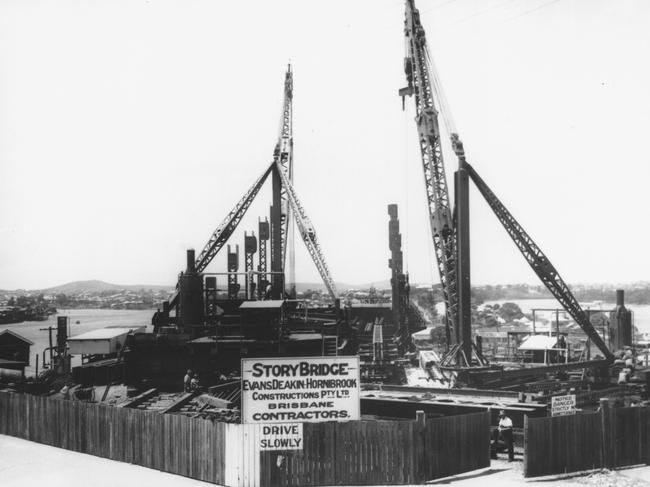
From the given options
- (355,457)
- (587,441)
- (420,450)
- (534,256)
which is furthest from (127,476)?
(534,256)

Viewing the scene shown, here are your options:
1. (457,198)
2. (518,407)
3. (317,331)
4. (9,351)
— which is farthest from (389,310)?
(518,407)

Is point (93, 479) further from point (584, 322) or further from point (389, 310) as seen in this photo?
point (389, 310)

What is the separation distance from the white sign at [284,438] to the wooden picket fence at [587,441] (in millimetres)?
5222

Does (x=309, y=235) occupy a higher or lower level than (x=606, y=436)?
higher

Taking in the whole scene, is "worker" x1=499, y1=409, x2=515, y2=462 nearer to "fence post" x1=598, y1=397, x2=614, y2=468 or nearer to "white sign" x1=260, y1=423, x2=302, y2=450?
"fence post" x1=598, y1=397, x2=614, y2=468

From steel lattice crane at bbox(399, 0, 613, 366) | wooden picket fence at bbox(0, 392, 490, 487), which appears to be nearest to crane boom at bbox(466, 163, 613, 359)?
steel lattice crane at bbox(399, 0, 613, 366)

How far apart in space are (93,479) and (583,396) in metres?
16.4

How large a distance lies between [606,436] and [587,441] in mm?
558

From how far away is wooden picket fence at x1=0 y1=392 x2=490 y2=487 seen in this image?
13.1 meters

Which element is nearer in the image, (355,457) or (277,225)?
(355,457)

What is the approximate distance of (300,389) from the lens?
1355 centimetres

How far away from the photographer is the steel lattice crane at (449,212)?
2719 centimetres

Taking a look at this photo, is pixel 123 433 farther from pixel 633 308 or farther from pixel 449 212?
pixel 633 308

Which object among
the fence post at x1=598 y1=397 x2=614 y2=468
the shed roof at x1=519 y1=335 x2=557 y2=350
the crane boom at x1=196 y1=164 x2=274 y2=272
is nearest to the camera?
the fence post at x1=598 y1=397 x2=614 y2=468
